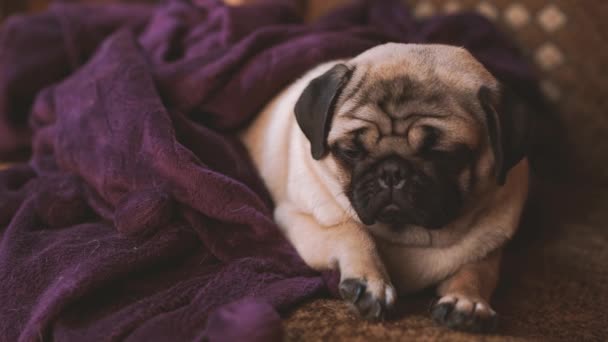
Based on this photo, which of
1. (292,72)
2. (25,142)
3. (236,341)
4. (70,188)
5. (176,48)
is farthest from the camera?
(25,142)

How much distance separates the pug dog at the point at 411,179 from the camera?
122cm

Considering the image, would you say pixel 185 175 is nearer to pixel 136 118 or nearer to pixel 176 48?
pixel 136 118

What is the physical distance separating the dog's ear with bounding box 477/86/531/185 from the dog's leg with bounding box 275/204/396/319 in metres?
0.32

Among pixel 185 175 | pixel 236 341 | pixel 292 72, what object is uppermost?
pixel 292 72

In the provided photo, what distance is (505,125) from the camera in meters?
1.24

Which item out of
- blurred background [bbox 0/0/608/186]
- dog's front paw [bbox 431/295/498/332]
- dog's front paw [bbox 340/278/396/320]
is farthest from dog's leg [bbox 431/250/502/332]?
blurred background [bbox 0/0/608/186]

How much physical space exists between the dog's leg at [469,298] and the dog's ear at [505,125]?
231mm

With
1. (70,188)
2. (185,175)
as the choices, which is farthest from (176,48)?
(185,175)

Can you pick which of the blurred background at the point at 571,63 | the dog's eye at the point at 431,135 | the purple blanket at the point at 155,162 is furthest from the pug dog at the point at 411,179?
the blurred background at the point at 571,63

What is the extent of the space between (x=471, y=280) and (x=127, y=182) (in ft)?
2.65

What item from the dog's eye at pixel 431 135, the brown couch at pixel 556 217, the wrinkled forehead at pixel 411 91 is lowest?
the brown couch at pixel 556 217

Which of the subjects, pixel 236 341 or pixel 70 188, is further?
pixel 70 188

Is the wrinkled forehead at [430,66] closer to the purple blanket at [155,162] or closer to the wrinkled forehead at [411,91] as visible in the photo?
the wrinkled forehead at [411,91]

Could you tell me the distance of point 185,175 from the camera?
1371mm
